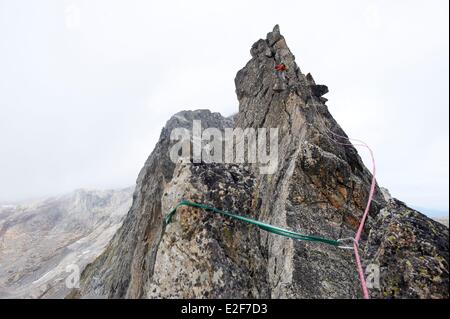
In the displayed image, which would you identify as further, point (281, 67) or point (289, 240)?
point (281, 67)

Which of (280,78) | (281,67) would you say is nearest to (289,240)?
(280,78)

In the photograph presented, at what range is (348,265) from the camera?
35.3 ft

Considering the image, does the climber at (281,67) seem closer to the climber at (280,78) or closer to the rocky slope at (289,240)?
the climber at (280,78)

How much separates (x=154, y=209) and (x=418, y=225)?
42.6ft

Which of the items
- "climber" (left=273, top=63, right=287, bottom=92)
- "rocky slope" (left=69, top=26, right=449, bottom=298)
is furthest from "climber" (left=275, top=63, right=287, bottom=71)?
"rocky slope" (left=69, top=26, right=449, bottom=298)

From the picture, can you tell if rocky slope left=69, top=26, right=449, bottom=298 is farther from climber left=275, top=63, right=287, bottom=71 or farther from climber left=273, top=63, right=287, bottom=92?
climber left=275, top=63, right=287, bottom=71

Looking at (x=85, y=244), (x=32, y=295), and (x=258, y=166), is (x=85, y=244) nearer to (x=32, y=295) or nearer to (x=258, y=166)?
(x=32, y=295)

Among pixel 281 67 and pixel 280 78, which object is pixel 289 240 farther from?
pixel 281 67

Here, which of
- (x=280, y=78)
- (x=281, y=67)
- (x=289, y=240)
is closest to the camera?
(x=289, y=240)

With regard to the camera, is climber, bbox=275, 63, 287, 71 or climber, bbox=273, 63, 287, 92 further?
climber, bbox=275, 63, 287, 71

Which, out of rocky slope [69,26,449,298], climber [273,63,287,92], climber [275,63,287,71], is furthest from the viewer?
climber [275,63,287,71]

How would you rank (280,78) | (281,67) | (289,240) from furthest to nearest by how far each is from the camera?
(281,67)
(280,78)
(289,240)
